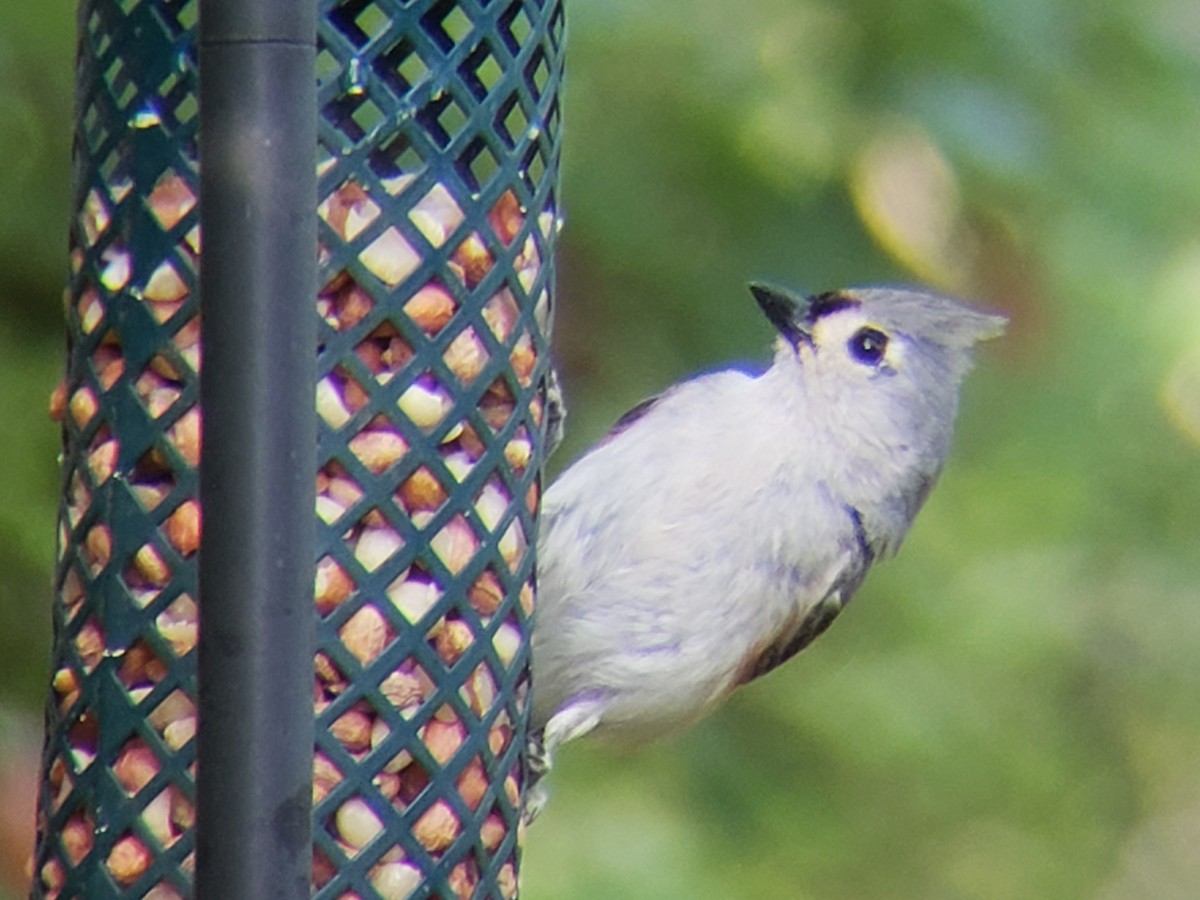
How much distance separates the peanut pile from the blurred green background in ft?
3.81

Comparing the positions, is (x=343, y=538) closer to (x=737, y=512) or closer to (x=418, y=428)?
(x=418, y=428)

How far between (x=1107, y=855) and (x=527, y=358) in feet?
10.4

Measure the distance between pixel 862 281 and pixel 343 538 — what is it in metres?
1.88

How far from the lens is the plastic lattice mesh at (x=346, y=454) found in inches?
83.4

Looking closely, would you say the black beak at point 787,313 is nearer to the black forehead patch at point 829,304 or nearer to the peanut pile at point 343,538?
the black forehead patch at point 829,304

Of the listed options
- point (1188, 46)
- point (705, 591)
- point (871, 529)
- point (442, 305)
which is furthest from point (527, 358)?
point (1188, 46)

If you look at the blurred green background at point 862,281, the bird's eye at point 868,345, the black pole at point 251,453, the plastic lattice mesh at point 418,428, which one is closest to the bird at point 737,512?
the bird's eye at point 868,345

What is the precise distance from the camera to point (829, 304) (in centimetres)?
331

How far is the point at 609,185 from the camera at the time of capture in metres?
3.73

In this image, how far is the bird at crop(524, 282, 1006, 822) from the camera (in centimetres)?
297

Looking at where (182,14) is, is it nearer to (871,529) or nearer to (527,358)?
(527,358)

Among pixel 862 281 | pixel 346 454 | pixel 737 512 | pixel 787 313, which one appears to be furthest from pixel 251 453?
pixel 862 281

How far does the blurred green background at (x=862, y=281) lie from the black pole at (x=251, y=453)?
179cm

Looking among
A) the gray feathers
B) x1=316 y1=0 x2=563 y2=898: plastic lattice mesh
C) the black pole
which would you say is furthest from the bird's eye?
the black pole
